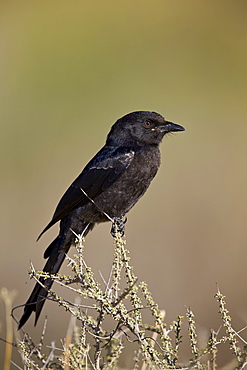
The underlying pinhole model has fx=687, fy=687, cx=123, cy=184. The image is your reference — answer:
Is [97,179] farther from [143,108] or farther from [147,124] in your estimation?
[143,108]

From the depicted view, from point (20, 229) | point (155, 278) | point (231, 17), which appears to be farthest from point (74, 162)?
point (231, 17)

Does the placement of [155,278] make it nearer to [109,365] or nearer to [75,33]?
[109,365]

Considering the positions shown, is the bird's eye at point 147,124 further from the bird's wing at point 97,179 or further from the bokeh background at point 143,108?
the bokeh background at point 143,108

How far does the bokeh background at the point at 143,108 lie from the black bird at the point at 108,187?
1.47 meters

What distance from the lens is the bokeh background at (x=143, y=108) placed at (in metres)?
12.3

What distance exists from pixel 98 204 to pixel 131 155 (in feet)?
1.77

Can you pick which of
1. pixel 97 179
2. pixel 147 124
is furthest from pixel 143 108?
pixel 97 179

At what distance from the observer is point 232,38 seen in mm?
21844

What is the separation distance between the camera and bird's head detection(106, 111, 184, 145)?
6.55 m

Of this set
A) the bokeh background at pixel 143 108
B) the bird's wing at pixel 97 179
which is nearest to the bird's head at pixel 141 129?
the bird's wing at pixel 97 179

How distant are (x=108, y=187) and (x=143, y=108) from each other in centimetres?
1142

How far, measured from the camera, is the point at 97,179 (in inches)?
249

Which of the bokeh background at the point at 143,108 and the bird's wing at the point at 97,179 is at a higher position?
the bokeh background at the point at 143,108

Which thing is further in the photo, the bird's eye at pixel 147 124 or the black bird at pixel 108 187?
the bird's eye at pixel 147 124
